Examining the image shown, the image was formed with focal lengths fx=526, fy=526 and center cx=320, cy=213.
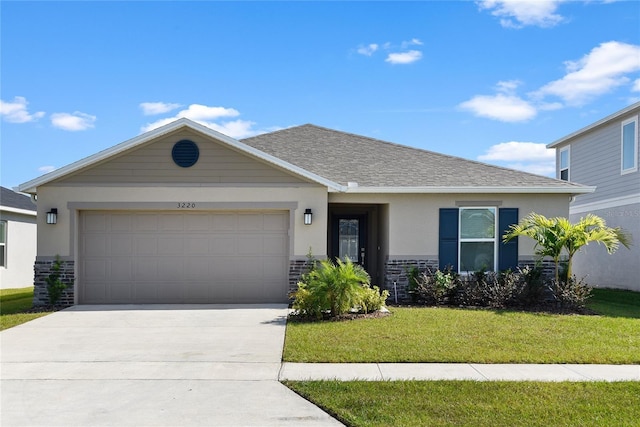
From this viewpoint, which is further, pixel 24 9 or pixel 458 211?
pixel 458 211

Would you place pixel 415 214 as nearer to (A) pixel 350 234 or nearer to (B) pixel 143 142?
(A) pixel 350 234

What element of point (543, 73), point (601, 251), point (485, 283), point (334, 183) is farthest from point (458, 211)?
point (601, 251)

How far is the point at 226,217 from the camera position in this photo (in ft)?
40.8

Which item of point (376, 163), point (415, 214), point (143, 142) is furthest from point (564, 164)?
point (143, 142)

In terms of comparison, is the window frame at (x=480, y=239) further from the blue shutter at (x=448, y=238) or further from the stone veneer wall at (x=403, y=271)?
the stone veneer wall at (x=403, y=271)

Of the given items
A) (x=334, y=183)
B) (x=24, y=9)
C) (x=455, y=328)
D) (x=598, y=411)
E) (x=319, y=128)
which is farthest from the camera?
(x=319, y=128)

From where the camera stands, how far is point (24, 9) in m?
11.2

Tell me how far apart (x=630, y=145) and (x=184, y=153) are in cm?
1362

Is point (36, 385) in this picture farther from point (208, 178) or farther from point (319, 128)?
point (319, 128)

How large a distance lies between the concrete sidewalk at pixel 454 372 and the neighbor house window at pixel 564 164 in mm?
15295

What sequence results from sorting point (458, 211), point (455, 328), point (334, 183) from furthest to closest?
point (458, 211)
point (334, 183)
point (455, 328)

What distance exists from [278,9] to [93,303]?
8053 millimetres

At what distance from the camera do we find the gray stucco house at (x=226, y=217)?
39.5 feet

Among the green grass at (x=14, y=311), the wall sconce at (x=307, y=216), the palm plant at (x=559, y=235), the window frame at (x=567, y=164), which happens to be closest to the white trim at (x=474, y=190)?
the palm plant at (x=559, y=235)
